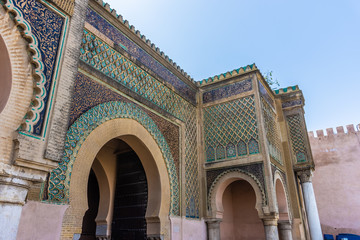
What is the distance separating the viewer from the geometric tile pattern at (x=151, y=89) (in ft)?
14.8

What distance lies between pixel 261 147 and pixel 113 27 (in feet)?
12.8

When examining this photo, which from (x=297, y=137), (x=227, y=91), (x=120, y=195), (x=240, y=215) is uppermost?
(x=227, y=91)

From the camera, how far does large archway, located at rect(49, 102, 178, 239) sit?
349cm

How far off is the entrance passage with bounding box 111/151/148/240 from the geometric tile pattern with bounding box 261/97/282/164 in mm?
2971

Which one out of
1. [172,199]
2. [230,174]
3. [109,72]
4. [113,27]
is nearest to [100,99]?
[109,72]

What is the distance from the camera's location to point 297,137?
804 cm

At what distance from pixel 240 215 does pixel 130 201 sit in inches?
144

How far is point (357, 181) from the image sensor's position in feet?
39.4

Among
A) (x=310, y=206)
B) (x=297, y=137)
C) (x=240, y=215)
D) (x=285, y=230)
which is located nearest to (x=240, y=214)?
(x=240, y=215)

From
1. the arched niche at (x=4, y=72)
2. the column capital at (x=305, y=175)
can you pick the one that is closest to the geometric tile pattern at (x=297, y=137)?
the column capital at (x=305, y=175)

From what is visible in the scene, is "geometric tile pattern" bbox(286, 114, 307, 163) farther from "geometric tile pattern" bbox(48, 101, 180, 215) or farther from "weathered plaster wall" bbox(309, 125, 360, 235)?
→ "weathered plaster wall" bbox(309, 125, 360, 235)

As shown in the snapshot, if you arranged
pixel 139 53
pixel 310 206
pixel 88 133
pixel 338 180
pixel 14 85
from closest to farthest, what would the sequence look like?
pixel 14 85 → pixel 88 133 → pixel 139 53 → pixel 310 206 → pixel 338 180

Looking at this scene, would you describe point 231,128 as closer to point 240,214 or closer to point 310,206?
point 240,214

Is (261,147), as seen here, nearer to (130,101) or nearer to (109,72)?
(130,101)
